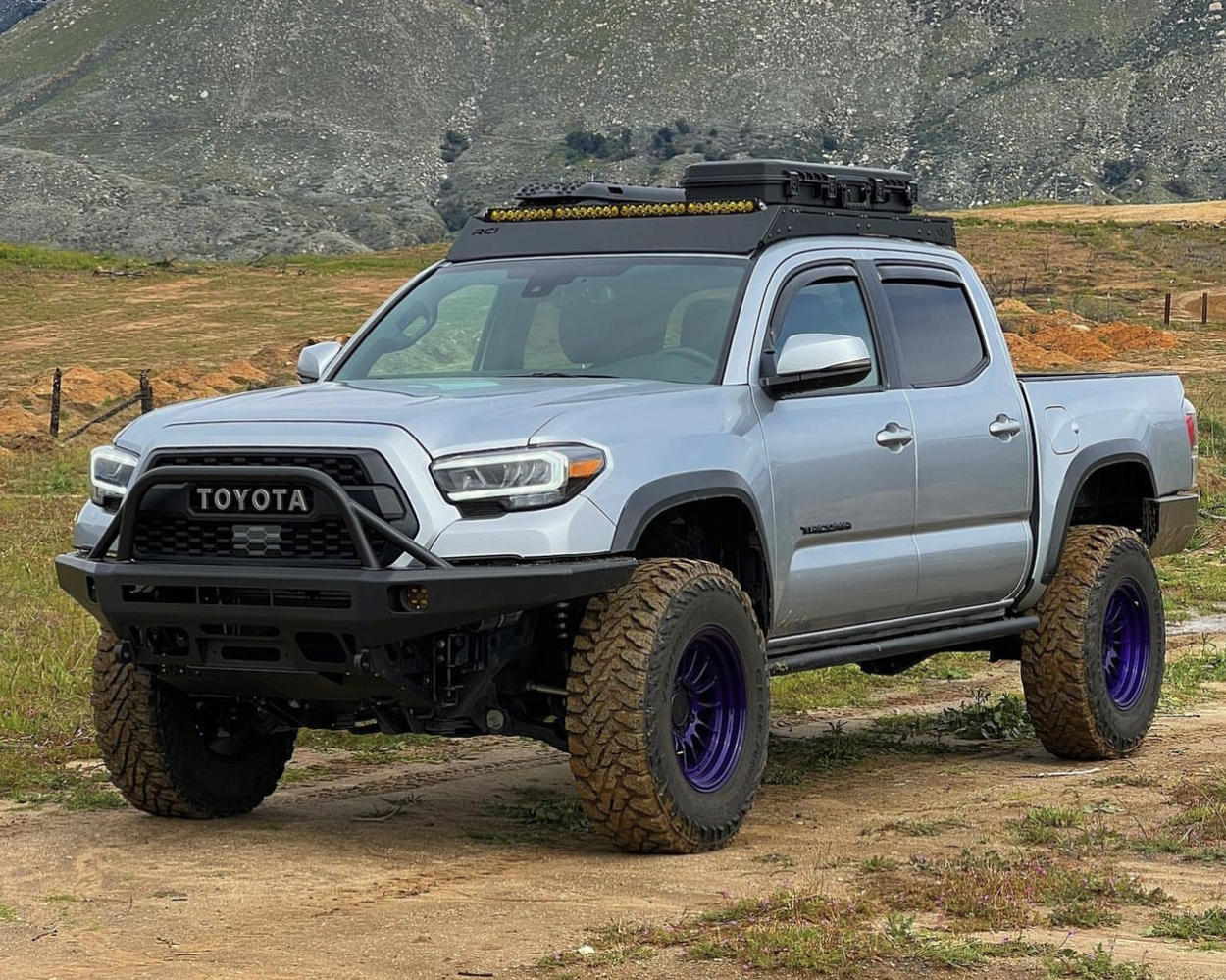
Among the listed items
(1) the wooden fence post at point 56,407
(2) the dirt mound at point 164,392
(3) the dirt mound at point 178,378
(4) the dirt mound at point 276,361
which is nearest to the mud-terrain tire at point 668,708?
Answer: (1) the wooden fence post at point 56,407

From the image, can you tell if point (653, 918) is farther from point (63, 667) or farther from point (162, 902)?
point (63, 667)

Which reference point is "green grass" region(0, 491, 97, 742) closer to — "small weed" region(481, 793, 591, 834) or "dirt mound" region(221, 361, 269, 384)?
"small weed" region(481, 793, 591, 834)

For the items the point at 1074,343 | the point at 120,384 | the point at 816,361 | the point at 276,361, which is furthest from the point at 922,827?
the point at 1074,343

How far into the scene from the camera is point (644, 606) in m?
6.82

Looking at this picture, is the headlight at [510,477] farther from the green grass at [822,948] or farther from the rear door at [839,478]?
the green grass at [822,948]

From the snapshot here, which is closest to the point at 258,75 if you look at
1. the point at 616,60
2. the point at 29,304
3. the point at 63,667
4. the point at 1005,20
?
the point at 616,60

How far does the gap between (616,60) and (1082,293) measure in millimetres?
142683

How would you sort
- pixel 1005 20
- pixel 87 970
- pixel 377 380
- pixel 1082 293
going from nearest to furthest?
1. pixel 87 970
2. pixel 377 380
3. pixel 1082 293
4. pixel 1005 20

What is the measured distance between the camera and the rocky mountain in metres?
171

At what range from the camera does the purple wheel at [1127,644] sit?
9594 mm

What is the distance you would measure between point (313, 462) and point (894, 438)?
250 centimetres

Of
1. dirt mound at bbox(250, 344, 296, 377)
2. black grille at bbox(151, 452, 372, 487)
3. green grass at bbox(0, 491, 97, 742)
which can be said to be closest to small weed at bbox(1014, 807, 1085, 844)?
black grille at bbox(151, 452, 372, 487)

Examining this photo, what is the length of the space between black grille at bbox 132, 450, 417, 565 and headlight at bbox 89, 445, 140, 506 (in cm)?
34

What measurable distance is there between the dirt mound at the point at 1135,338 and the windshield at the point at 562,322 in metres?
34.6
